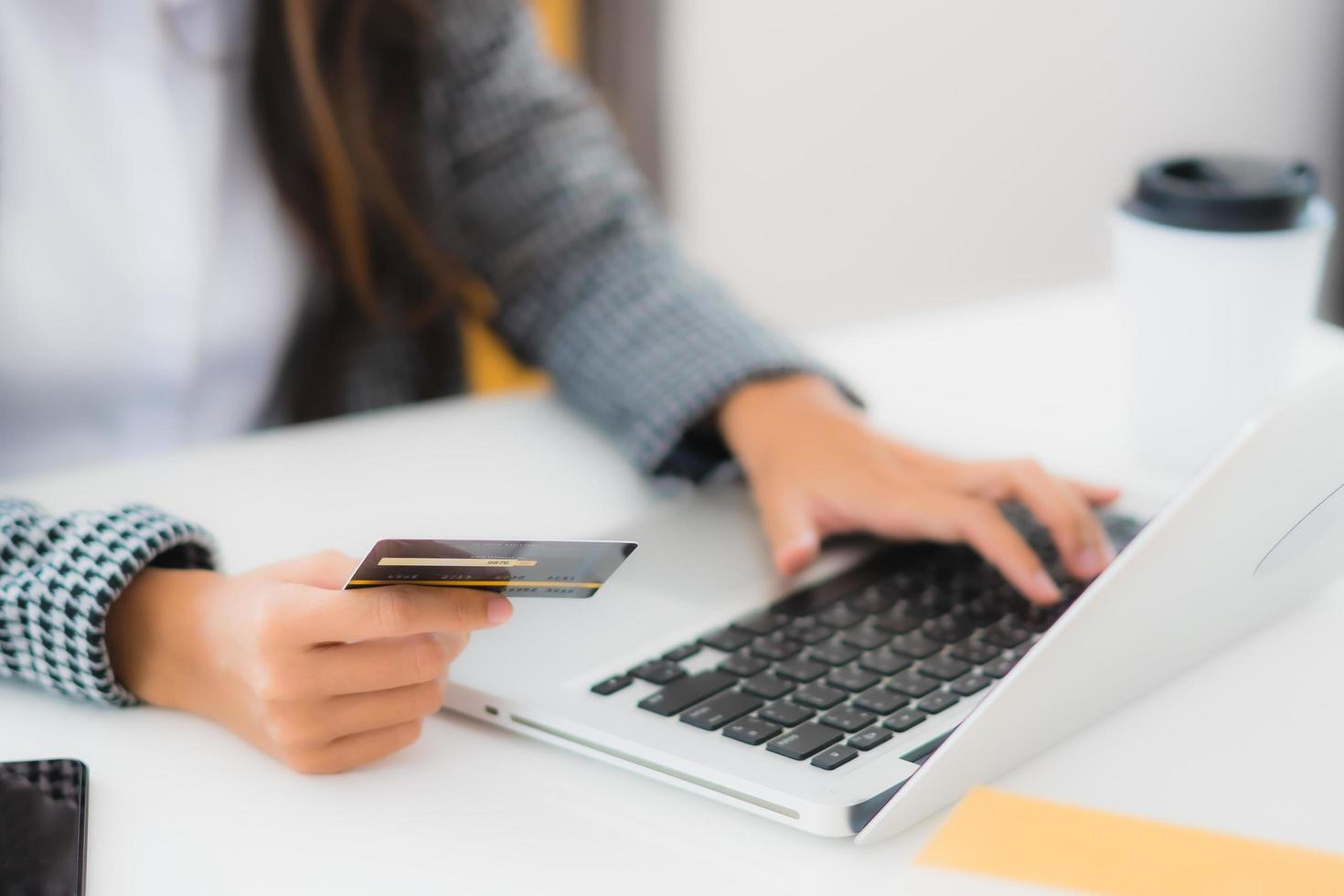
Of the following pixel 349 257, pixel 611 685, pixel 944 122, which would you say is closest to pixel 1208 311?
pixel 611 685

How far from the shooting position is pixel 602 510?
0.76 meters

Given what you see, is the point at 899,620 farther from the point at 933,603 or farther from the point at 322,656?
the point at 322,656

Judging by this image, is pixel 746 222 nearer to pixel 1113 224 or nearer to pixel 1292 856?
pixel 1113 224

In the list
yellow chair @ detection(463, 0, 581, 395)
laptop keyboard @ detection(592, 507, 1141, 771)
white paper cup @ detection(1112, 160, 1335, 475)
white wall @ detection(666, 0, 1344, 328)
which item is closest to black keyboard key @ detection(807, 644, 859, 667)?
laptop keyboard @ detection(592, 507, 1141, 771)

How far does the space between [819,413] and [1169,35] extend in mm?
1780

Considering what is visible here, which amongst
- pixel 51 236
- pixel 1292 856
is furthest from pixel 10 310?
pixel 1292 856

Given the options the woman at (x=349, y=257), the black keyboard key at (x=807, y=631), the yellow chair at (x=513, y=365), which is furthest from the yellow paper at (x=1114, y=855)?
the yellow chair at (x=513, y=365)

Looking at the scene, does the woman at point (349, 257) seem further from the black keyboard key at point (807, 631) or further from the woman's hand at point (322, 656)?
the woman's hand at point (322, 656)

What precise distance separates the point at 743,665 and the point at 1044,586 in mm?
150

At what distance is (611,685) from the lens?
516 millimetres

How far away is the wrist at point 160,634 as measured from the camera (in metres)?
0.53

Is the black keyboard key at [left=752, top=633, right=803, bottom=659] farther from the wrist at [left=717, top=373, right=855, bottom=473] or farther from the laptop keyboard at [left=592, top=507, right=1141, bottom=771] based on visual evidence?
the wrist at [left=717, top=373, right=855, bottom=473]

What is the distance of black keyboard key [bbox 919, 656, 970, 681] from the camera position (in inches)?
20.7

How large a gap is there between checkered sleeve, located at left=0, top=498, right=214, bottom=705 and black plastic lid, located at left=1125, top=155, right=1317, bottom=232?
21.1 inches
